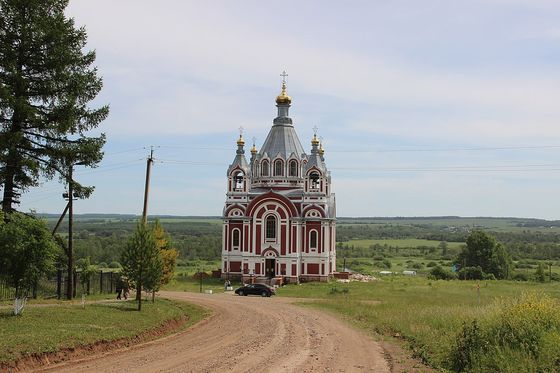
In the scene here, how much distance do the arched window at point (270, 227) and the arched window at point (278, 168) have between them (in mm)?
4271

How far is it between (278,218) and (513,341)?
3332 cm

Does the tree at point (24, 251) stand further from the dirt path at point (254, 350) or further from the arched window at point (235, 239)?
the arched window at point (235, 239)

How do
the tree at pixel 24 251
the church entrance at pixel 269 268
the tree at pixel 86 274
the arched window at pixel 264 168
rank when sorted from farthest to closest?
the arched window at pixel 264 168, the church entrance at pixel 269 268, the tree at pixel 86 274, the tree at pixel 24 251

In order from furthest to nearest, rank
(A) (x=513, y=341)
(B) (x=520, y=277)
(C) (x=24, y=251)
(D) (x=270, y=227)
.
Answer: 1. (B) (x=520, y=277)
2. (D) (x=270, y=227)
3. (C) (x=24, y=251)
4. (A) (x=513, y=341)

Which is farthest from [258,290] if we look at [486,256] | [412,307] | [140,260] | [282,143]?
[486,256]

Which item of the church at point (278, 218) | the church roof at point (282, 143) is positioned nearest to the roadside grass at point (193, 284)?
the church at point (278, 218)

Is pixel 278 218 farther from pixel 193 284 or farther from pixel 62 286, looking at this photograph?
pixel 62 286

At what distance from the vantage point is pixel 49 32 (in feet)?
78.1

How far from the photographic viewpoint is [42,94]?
2448 centimetres

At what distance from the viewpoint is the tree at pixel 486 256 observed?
6869 cm

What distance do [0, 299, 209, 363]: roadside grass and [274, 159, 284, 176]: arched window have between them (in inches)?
1006

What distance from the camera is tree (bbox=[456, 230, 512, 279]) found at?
6869 cm

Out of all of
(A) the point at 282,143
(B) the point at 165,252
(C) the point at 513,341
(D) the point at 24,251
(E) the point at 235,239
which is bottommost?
(C) the point at 513,341

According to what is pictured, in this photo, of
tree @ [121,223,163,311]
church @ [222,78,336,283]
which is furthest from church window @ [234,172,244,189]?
tree @ [121,223,163,311]
